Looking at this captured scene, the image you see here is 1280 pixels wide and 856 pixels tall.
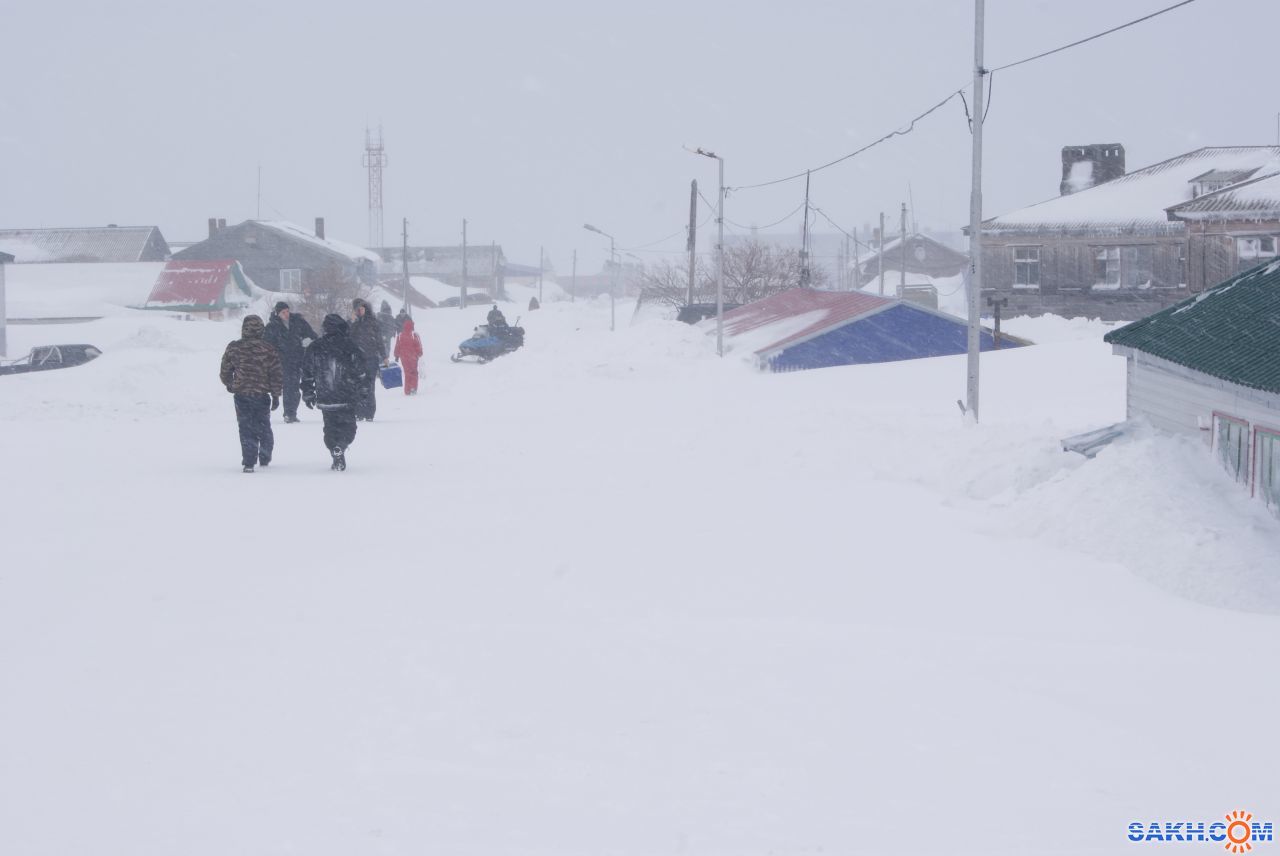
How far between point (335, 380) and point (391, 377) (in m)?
15.1

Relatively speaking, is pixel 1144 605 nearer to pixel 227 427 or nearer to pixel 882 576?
pixel 882 576

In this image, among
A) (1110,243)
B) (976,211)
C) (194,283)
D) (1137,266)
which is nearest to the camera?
(976,211)

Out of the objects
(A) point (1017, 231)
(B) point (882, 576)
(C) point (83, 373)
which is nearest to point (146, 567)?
(B) point (882, 576)

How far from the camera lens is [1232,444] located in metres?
10.8

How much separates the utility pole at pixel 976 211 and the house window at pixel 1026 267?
34.3 m

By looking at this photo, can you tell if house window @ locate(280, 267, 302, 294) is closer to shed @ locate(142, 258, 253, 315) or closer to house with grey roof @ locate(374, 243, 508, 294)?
shed @ locate(142, 258, 253, 315)

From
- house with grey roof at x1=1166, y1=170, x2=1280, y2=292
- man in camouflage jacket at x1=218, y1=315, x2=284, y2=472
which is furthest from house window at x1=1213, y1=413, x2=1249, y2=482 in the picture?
house with grey roof at x1=1166, y1=170, x2=1280, y2=292

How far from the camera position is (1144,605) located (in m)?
8.30

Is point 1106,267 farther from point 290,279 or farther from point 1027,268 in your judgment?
point 290,279

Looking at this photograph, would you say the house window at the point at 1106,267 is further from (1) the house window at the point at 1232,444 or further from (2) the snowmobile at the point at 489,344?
(1) the house window at the point at 1232,444

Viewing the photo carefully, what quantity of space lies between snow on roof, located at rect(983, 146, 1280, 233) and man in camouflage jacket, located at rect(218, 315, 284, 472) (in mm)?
40666

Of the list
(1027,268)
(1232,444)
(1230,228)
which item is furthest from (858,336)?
(1232,444)

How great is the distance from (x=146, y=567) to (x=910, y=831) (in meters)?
5.72

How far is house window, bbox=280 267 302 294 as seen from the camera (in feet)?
277
